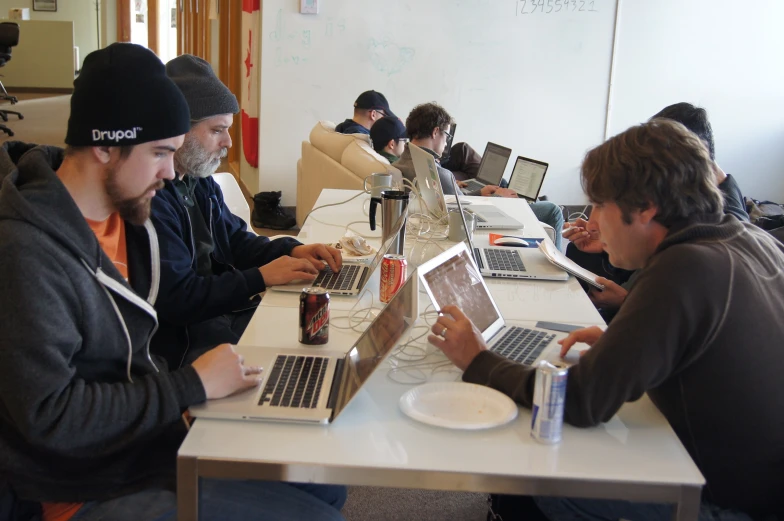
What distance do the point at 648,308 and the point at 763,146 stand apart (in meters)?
5.60

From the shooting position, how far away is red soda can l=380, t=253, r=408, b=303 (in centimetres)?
197

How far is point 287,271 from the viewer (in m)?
2.12

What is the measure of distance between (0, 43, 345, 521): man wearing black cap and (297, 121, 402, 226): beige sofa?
2106mm

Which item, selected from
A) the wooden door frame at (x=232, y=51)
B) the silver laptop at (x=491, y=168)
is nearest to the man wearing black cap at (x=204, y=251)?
the silver laptop at (x=491, y=168)

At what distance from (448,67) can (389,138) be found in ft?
5.22

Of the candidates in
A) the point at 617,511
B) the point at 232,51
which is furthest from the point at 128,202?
the point at 232,51

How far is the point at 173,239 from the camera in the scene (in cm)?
203

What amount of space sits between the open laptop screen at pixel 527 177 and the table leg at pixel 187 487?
3.59 metres

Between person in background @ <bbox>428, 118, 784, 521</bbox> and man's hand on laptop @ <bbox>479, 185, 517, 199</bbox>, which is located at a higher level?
person in background @ <bbox>428, 118, 784, 521</bbox>

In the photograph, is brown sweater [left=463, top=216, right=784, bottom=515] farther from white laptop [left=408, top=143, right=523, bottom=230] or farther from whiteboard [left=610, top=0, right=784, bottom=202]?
whiteboard [left=610, top=0, right=784, bottom=202]

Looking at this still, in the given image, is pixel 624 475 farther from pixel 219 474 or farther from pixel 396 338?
pixel 219 474

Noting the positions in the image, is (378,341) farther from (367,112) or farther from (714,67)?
(714,67)

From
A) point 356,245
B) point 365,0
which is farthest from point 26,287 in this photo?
point 365,0

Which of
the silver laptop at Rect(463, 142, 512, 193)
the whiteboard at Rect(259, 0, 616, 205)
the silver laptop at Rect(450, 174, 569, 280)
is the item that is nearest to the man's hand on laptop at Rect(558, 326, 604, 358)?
the silver laptop at Rect(450, 174, 569, 280)
